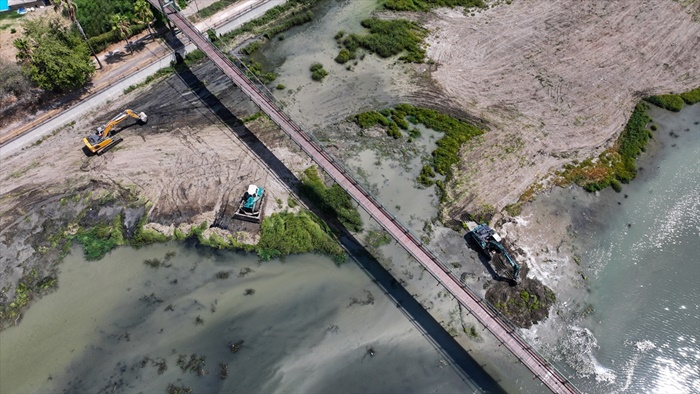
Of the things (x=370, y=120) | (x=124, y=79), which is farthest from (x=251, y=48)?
(x=370, y=120)

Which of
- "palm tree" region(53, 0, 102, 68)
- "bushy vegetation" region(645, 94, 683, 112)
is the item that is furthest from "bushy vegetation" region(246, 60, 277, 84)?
"bushy vegetation" region(645, 94, 683, 112)

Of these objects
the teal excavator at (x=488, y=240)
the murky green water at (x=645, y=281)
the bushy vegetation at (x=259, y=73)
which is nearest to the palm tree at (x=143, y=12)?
the bushy vegetation at (x=259, y=73)

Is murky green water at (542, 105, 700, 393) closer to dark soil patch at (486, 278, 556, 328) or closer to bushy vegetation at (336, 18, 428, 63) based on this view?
dark soil patch at (486, 278, 556, 328)

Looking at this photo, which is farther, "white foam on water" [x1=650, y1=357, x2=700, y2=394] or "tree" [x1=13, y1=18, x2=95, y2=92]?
"tree" [x1=13, y1=18, x2=95, y2=92]

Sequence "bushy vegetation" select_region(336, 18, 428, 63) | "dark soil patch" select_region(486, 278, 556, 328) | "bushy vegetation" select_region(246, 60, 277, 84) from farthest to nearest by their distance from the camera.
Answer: "bushy vegetation" select_region(336, 18, 428, 63) < "bushy vegetation" select_region(246, 60, 277, 84) < "dark soil patch" select_region(486, 278, 556, 328)

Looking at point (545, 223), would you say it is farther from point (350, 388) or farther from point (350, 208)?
point (350, 388)

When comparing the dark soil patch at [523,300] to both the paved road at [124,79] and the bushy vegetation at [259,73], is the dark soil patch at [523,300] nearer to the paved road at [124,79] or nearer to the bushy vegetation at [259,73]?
the bushy vegetation at [259,73]

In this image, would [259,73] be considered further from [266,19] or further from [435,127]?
[435,127]

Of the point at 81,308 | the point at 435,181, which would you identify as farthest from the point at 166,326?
the point at 435,181
